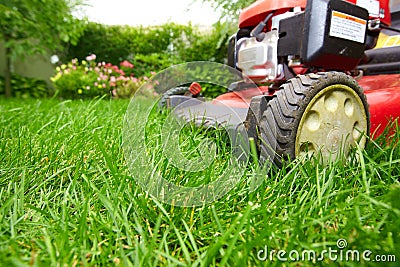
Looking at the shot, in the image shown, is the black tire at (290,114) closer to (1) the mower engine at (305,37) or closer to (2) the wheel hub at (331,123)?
(2) the wheel hub at (331,123)

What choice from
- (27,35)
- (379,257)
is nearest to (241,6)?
(379,257)

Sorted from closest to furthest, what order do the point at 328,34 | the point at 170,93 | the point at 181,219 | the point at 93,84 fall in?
the point at 181,219
the point at 328,34
the point at 170,93
the point at 93,84

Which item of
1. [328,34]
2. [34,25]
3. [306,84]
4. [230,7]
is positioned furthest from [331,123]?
[34,25]

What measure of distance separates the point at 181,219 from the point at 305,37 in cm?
69

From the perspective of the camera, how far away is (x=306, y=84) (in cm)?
90

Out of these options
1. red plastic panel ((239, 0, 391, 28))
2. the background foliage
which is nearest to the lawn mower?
red plastic panel ((239, 0, 391, 28))

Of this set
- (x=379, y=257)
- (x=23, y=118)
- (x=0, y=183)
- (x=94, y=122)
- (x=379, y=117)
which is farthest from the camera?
(x=23, y=118)

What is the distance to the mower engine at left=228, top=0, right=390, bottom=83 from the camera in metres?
1.03

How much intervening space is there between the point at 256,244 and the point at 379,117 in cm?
82

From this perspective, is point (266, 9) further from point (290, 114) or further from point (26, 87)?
point (26, 87)

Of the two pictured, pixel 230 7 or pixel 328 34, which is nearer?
pixel 328 34

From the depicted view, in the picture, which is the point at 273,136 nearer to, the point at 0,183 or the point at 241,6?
the point at 0,183

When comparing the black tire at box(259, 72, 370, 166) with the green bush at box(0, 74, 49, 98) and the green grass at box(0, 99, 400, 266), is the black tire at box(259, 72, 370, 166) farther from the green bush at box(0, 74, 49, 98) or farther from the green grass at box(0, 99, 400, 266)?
the green bush at box(0, 74, 49, 98)

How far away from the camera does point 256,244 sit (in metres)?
0.56
